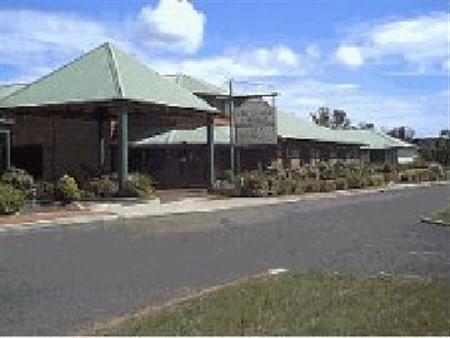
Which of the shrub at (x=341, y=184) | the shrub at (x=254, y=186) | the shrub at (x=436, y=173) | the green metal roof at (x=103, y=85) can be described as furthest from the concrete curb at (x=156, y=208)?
the shrub at (x=436, y=173)

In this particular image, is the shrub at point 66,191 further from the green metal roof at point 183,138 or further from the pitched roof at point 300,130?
the pitched roof at point 300,130

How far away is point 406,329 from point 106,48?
37667 millimetres

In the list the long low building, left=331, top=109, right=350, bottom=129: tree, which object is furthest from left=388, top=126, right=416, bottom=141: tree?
the long low building

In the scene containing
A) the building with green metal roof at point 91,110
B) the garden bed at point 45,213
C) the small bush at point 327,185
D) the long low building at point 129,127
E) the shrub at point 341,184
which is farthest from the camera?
the shrub at point 341,184

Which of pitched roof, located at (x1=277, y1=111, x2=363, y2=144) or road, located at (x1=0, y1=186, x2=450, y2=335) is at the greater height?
pitched roof, located at (x1=277, y1=111, x2=363, y2=144)

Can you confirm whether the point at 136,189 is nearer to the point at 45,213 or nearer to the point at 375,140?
the point at 45,213

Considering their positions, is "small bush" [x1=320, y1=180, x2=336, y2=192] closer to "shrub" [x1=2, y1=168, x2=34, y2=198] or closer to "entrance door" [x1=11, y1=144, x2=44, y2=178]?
"entrance door" [x1=11, y1=144, x2=44, y2=178]

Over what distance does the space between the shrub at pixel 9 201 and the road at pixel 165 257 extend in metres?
3.53

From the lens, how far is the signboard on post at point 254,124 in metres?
53.3

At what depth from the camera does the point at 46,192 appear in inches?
1422

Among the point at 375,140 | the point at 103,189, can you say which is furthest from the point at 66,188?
the point at 375,140

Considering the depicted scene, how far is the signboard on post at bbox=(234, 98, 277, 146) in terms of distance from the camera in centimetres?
5331

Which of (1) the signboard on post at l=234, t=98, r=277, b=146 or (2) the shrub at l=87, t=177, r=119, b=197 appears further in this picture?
(1) the signboard on post at l=234, t=98, r=277, b=146

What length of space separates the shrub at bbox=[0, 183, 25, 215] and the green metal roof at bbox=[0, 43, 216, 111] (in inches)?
370
